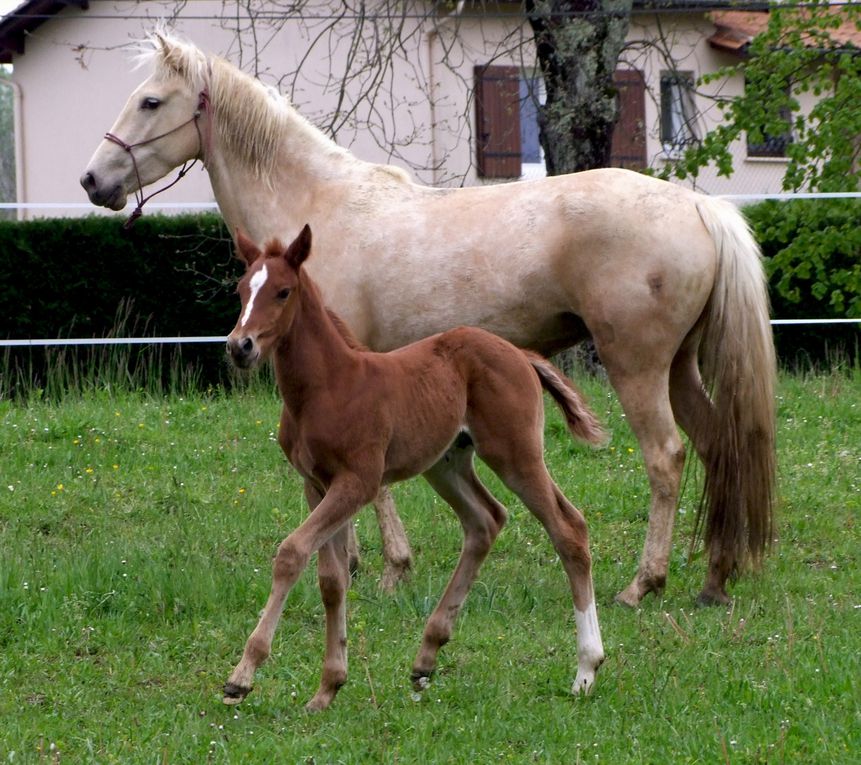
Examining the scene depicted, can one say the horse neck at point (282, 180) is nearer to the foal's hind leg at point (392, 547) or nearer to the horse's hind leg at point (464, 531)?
the foal's hind leg at point (392, 547)

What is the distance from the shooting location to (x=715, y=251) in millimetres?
5664

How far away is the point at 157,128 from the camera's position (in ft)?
20.8

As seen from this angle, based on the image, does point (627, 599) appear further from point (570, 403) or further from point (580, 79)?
point (580, 79)

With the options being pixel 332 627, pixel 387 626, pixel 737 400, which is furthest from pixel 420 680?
pixel 737 400

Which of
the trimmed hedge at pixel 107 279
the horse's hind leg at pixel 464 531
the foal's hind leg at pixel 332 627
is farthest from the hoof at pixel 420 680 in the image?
the trimmed hedge at pixel 107 279

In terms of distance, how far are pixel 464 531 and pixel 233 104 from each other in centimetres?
284

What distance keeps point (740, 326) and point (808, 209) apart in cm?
514

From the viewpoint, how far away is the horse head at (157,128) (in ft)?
20.7

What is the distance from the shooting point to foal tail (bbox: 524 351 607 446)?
181 inches

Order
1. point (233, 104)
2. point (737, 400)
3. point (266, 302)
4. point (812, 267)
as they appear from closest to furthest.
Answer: point (266, 302), point (737, 400), point (233, 104), point (812, 267)

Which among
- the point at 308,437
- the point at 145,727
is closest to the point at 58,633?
the point at 145,727

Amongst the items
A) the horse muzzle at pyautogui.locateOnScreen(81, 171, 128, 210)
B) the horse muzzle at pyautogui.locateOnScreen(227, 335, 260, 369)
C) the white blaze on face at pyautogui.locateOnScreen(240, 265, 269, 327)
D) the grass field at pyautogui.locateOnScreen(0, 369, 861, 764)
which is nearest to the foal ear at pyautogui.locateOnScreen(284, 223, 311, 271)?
the white blaze on face at pyautogui.locateOnScreen(240, 265, 269, 327)

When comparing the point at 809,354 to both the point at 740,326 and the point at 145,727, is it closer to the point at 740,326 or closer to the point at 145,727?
the point at 740,326

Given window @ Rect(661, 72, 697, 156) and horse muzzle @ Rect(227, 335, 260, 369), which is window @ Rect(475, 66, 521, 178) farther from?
horse muzzle @ Rect(227, 335, 260, 369)
